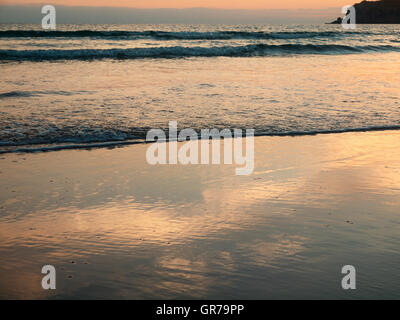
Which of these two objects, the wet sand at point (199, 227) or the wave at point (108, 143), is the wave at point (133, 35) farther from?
the wet sand at point (199, 227)

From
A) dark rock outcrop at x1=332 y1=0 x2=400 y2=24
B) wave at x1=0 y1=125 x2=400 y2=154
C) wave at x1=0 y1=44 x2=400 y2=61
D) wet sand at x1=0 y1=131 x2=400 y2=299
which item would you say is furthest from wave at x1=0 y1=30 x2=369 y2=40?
dark rock outcrop at x1=332 y1=0 x2=400 y2=24

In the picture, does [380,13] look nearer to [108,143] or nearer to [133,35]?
[133,35]

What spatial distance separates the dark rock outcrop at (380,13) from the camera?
166 metres

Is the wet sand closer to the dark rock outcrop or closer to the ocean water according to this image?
the ocean water

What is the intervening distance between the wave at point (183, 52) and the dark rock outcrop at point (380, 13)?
14545 centimetres

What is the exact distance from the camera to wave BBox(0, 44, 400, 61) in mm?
25594

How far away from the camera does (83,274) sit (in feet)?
12.2

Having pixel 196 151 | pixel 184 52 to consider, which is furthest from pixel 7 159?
pixel 184 52

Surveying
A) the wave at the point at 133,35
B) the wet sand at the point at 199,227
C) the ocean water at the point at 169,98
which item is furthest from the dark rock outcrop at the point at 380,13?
the wet sand at the point at 199,227

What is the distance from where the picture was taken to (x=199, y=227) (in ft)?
15.4

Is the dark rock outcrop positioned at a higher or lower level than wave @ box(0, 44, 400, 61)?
higher

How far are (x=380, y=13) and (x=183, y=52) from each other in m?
161

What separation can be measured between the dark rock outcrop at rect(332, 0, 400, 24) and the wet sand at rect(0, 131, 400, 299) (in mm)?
178115

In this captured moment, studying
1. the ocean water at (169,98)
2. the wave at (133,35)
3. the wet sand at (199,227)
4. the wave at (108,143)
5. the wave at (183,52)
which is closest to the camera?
the wet sand at (199,227)
